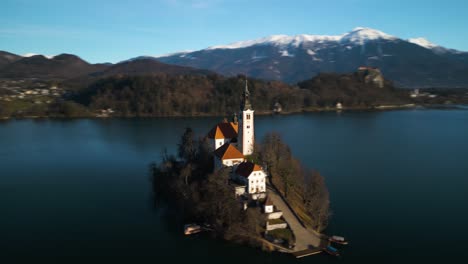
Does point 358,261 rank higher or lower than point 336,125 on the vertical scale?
lower

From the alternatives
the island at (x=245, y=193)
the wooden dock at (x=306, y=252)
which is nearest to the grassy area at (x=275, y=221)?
the island at (x=245, y=193)

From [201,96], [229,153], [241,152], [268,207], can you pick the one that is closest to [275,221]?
[268,207]

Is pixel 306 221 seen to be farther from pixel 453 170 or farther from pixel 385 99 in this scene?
pixel 385 99

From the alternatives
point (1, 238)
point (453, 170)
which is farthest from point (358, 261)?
point (453, 170)

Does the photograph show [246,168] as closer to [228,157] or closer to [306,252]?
[228,157]

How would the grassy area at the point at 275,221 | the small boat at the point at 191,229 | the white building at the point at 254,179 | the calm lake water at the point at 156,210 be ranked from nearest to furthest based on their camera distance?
the calm lake water at the point at 156,210, the grassy area at the point at 275,221, the small boat at the point at 191,229, the white building at the point at 254,179

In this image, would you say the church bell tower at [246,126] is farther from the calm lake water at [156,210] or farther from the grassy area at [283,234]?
the grassy area at [283,234]
